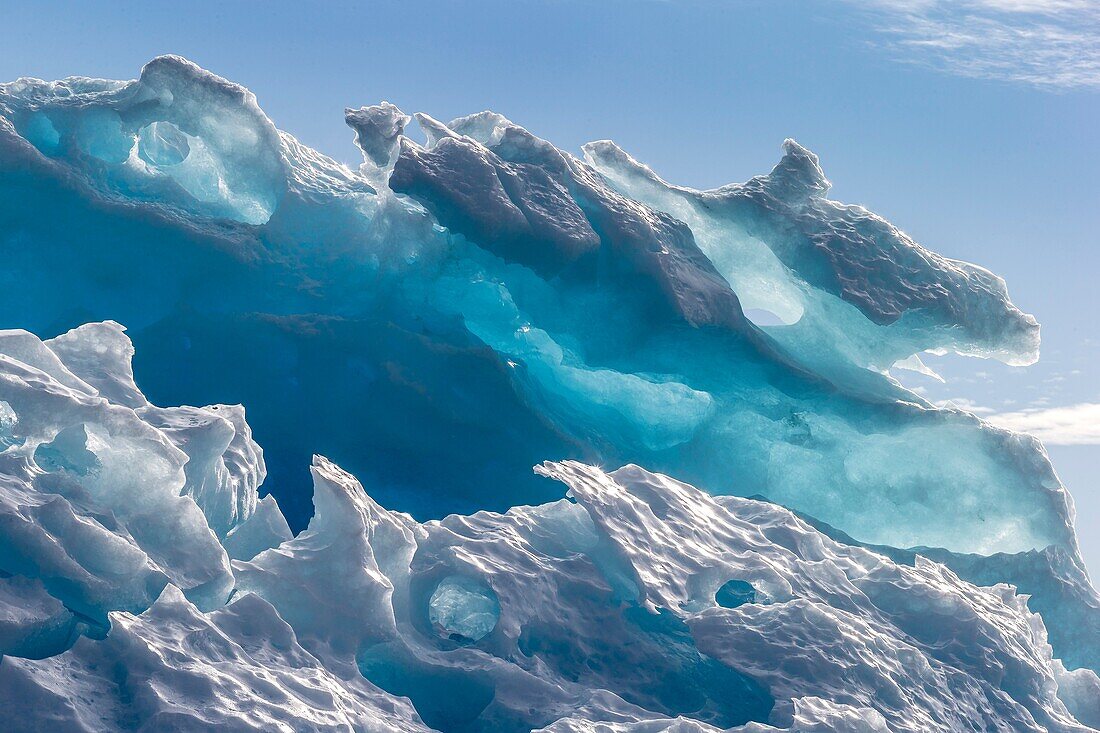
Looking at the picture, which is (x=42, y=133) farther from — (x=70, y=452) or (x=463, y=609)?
(x=463, y=609)

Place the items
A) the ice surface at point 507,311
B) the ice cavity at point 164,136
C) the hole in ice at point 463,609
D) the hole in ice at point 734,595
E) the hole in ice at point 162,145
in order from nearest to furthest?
the hole in ice at point 463,609 < the hole in ice at point 734,595 < the ice cavity at point 164,136 < the ice surface at point 507,311 < the hole in ice at point 162,145

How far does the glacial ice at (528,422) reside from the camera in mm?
6613

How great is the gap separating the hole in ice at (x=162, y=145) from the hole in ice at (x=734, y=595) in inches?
294

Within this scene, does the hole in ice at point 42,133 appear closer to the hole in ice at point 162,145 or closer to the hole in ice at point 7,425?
the hole in ice at point 162,145

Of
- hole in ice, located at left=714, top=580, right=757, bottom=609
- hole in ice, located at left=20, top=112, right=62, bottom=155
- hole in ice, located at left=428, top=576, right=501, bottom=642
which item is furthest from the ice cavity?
hole in ice, located at left=714, top=580, right=757, bottom=609

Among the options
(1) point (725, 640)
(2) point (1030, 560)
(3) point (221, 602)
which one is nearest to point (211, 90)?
(3) point (221, 602)

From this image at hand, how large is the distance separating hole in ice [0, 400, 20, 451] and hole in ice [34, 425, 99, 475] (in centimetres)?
21

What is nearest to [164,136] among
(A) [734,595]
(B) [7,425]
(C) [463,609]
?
(B) [7,425]

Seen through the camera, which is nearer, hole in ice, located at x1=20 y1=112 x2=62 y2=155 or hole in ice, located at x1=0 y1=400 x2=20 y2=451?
hole in ice, located at x1=0 y1=400 x2=20 y2=451

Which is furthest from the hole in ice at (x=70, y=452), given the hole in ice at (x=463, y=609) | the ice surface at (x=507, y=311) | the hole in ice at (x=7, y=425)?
the ice surface at (x=507, y=311)

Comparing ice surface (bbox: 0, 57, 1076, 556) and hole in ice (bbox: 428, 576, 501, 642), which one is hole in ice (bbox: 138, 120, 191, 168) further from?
hole in ice (bbox: 428, 576, 501, 642)

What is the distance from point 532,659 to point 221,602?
2115mm

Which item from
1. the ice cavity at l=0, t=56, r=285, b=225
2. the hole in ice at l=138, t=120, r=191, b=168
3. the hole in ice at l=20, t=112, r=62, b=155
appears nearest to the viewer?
the ice cavity at l=0, t=56, r=285, b=225

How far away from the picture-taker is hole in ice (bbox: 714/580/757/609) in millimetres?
8469
